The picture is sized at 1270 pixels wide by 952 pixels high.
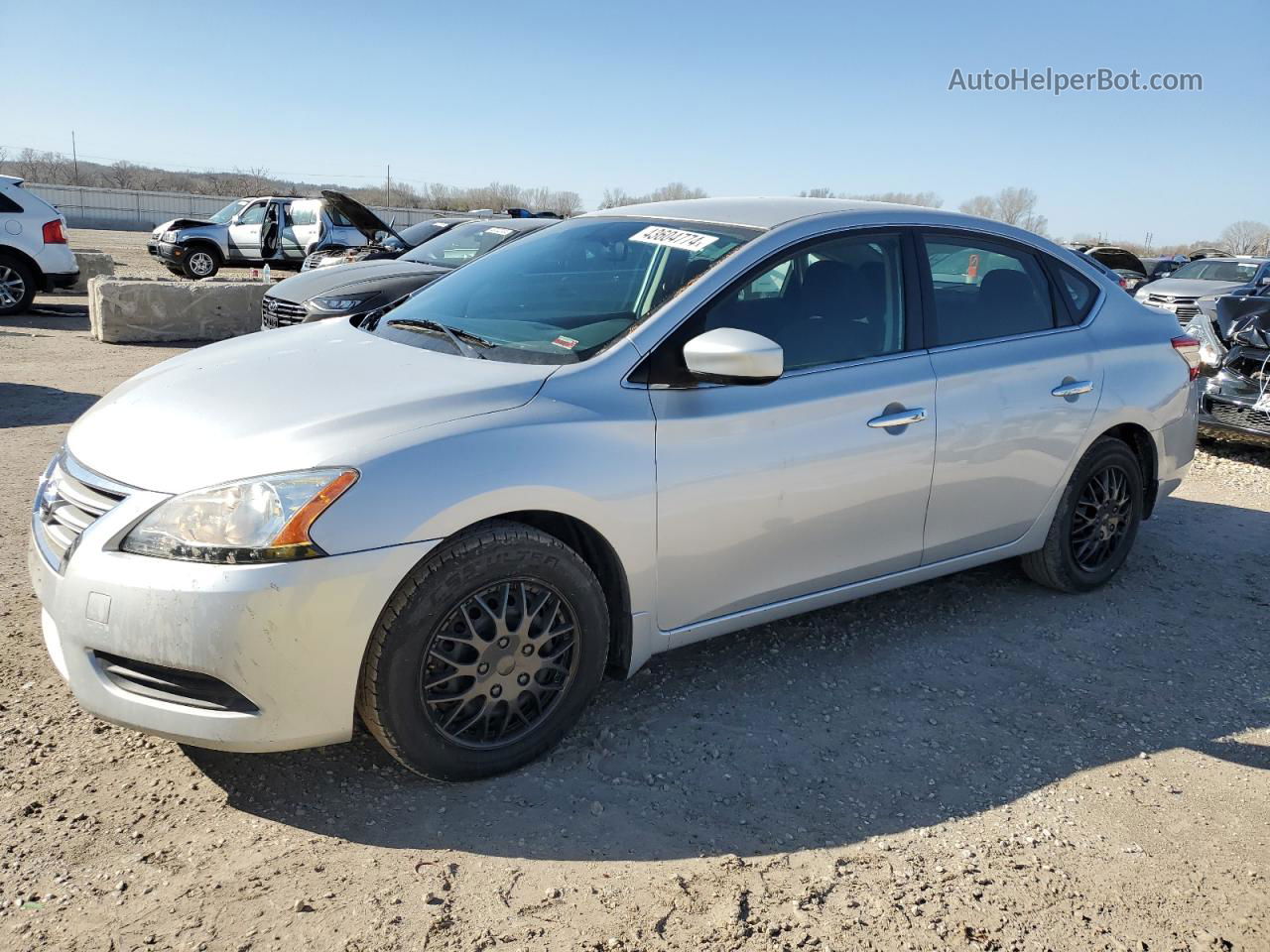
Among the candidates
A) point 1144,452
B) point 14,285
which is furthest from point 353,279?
point 1144,452

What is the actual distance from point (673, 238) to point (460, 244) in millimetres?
7072

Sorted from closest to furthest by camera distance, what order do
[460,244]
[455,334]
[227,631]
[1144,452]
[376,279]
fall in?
[227,631]
[455,334]
[1144,452]
[376,279]
[460,244]

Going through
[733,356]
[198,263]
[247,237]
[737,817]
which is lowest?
[737,817]

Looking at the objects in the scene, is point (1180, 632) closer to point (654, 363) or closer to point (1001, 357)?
point (1001, 357)

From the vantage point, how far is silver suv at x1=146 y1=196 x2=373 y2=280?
19.8m

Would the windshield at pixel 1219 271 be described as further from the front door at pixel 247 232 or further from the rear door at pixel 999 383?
the front door at pixel 247 232

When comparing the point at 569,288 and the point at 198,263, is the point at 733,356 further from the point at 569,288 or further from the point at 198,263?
the point at 198,263

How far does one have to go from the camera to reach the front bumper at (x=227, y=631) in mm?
2623

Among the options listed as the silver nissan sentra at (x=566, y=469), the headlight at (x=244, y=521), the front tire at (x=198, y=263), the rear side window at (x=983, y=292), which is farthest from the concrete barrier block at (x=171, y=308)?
the headlight at (x=244, y=521)

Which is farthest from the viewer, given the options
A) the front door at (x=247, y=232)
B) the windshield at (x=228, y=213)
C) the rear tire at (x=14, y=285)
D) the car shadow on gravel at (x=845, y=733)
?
the windshield at (x=228, y=213)

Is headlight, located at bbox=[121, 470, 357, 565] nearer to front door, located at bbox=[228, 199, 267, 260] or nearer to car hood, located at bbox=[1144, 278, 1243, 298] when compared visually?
car hood, located at bbox=[1144, 278, 1243, 298]

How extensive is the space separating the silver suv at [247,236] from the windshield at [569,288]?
1630 cm

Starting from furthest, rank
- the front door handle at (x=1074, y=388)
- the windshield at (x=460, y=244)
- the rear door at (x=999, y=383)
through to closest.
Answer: the windshield at (x=460, y=244), the front door handle at (x=1074, y=388), the rear door at (x=999, y=383)

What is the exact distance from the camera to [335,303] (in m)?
9.19
